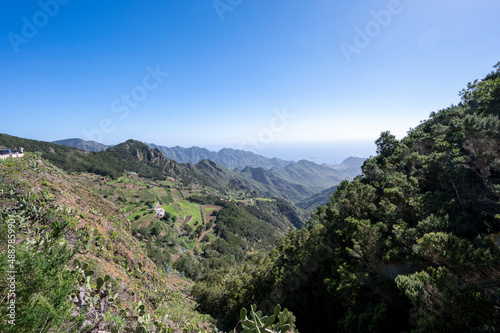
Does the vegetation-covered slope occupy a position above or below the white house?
above

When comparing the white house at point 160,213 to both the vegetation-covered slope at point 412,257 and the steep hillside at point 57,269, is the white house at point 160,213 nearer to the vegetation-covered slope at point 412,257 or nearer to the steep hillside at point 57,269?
the vegetation-covered slope at point 412,257

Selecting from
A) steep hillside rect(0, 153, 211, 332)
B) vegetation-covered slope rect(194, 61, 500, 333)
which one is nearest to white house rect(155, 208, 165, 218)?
vegetation-covered slope rect(194, 61, 500, 333)

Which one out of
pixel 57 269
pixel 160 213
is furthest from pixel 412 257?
pixel 160 213

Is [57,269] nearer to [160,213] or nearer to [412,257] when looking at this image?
[412,257]

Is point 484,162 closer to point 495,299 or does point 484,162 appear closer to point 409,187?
point 409,187

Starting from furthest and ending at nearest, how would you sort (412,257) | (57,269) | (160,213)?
(160,213)
(412,257)
(57,269)

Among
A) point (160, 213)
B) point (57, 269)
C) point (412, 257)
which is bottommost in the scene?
point (160, 213)

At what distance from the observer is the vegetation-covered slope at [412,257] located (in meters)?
7.26

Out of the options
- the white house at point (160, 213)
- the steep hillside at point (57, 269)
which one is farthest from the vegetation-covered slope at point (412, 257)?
the white house at point (160, 213)

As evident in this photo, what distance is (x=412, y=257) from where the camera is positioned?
415 inches

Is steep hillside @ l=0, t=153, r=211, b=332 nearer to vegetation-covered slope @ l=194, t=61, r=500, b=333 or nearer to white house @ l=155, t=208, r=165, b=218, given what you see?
vegetation-covered slope @ l=194, t=61, r=500, b=333

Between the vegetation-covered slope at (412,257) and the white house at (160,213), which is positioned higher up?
the vegetation-covered slope at (412,257)

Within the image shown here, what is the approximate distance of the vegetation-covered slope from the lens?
7.26 meters

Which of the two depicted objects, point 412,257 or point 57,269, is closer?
point 57,269
